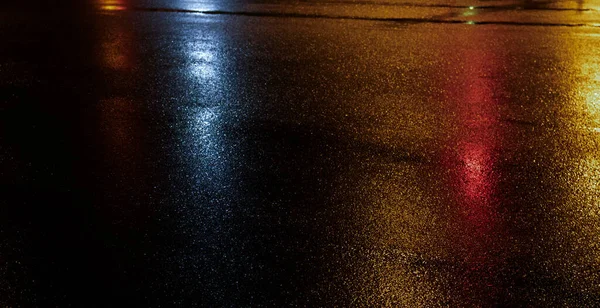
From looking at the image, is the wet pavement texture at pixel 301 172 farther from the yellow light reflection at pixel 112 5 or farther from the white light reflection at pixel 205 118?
the yellow light reflection at pixel 112 5

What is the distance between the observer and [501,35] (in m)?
10.7

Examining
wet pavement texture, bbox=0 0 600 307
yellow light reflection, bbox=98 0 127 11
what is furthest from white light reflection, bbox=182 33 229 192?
yellow light reflection, bbox=98 0 127 11

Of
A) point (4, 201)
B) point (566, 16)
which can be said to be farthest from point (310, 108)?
point (566, 16)

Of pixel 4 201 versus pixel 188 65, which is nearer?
pixel 4 201

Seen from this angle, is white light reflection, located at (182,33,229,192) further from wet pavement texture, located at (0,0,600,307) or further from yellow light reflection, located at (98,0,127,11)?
yellow light reflection, located at (98,0,127,11)

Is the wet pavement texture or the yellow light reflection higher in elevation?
the yellow light reflection

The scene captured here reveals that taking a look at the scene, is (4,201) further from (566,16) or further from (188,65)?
(566,16)

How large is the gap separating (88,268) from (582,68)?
6872 millimetres

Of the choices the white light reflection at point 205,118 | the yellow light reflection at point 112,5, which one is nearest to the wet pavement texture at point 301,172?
the white light reflection at point 205,118

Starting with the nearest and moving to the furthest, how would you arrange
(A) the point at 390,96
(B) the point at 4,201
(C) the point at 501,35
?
(B) the point at 4,201 → (A) the point at 390,96 → (C) the point at 501,35

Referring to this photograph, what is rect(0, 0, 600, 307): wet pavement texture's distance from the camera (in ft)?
12.5

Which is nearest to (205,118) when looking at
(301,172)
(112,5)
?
(301,172)

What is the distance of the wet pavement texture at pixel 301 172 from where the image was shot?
382cm

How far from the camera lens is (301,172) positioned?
5426mm
